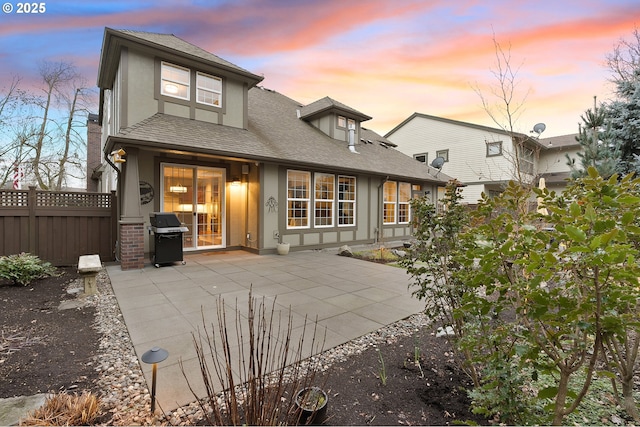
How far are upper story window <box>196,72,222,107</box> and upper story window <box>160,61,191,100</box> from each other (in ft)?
0.91

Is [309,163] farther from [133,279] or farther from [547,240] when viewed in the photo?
[547,240]

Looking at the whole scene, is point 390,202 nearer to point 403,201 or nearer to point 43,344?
point 403,201

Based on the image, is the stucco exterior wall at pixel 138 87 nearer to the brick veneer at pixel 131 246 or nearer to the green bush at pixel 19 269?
the brick veneer at pixel 131 246

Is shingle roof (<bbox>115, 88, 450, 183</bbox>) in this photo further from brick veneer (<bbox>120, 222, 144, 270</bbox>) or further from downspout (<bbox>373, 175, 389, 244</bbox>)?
brick veneer (<bbox>120, 222, 144, 270</bbox>)

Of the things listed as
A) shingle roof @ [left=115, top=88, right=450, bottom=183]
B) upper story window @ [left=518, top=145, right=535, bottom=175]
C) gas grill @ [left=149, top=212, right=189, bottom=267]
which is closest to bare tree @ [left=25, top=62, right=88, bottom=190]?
shingle roof @ [left=115, top=88, right=450, bottom=183]

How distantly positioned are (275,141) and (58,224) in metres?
6.00

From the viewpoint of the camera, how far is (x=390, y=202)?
1247 cm

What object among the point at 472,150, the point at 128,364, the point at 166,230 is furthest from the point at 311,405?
the point at 472,150

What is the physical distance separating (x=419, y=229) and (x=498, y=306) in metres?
0.99

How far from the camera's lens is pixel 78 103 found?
1573 cm

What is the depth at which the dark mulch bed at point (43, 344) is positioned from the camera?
2.36 meters

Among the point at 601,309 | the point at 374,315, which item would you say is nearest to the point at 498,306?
the point at 601,309

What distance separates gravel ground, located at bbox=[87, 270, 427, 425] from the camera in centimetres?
197

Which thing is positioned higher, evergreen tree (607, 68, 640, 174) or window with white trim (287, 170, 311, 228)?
evergreen tree (607, 68, 640, 174)
